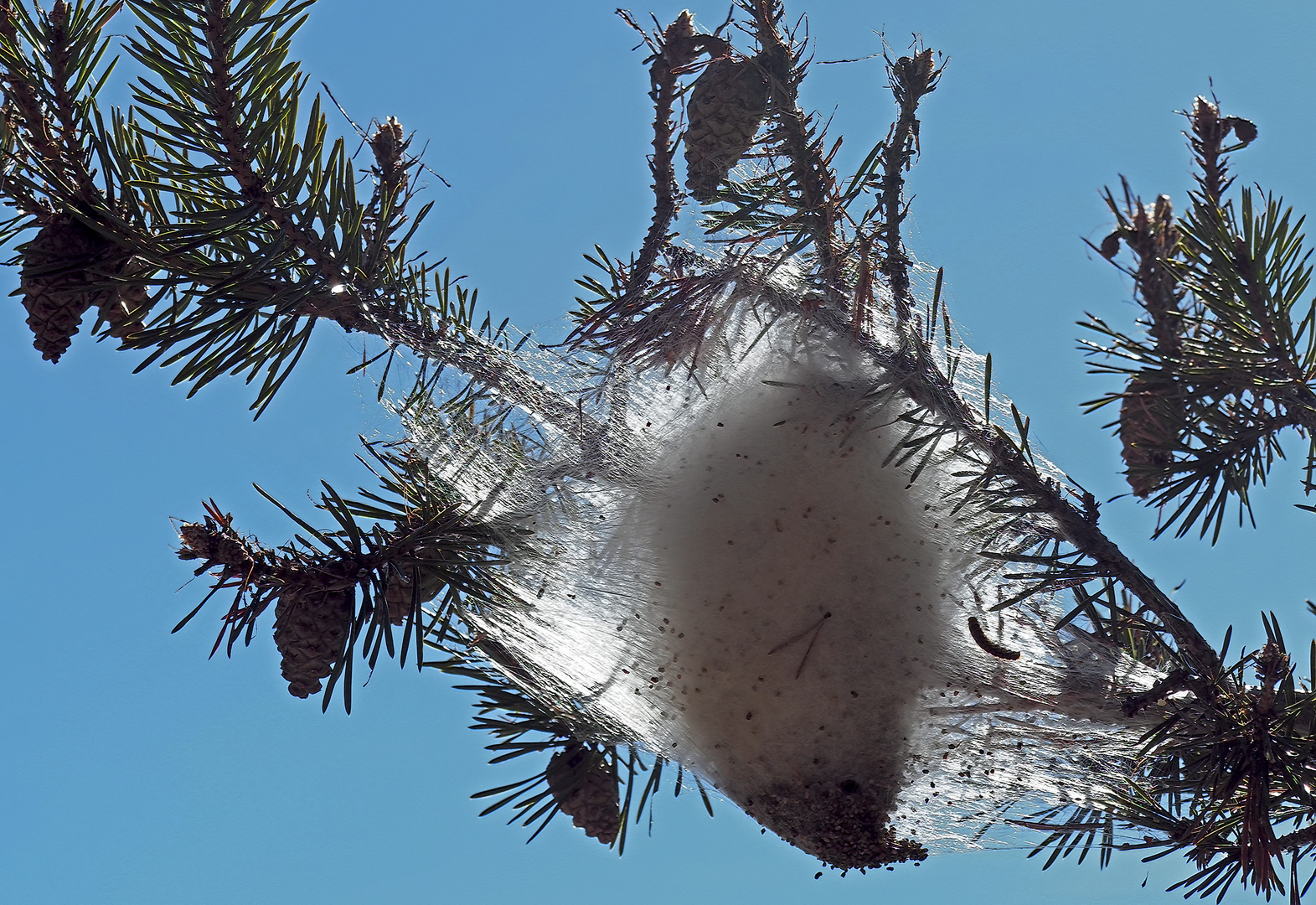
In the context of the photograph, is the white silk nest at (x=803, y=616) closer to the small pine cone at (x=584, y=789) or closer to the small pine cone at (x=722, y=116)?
the small pine cone at (x=584, y=789)

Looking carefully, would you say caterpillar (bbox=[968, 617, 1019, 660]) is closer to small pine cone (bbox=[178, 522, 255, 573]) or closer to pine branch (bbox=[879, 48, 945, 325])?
pine branch (bbox=[879, 48, 945, 325])

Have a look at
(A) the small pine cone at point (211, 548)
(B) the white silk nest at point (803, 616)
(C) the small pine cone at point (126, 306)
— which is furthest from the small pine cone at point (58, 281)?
(B) the white silk nest at point (803, 616)

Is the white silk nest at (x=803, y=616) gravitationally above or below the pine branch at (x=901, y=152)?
below

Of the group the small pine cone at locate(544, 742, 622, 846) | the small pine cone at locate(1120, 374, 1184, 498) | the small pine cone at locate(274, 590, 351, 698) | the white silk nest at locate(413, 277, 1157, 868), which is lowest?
the small pine cone at locate(274, 590, 351, 698)

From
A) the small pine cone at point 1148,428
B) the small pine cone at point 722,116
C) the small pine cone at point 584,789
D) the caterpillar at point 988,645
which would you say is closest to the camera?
the small pine cone at point 1148,428

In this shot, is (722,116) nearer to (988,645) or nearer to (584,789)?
(988,645)

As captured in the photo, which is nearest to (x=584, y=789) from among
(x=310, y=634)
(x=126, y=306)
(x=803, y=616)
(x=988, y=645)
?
(x=803, y=616)

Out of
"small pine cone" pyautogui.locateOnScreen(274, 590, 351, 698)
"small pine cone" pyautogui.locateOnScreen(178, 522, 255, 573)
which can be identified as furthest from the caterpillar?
"small pine cone" pyautogui.locateOnScreen(178, 522, 255, 573)
